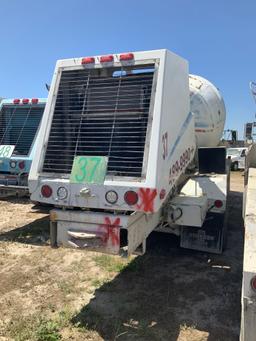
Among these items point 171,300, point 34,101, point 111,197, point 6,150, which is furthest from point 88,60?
point 34,101

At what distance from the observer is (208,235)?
234 inches

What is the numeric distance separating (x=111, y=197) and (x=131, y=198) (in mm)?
220

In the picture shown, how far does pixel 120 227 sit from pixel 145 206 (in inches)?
12.9

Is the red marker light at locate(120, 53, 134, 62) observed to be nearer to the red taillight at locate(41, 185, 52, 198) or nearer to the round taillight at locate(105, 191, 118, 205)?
the round taillight at locate(105, 191, 118, 205)

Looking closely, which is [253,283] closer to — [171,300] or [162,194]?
[162,194]

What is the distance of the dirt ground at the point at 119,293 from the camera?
3.88m

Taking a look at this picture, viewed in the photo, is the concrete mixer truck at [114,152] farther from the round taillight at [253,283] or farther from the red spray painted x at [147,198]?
the round taillight at [253,283]

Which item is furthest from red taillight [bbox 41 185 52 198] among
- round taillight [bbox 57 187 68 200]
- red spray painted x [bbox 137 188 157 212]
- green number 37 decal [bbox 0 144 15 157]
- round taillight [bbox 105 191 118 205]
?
green number 37 decal [bbox 0 144 15 157]

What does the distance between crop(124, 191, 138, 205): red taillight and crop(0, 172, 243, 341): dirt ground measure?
1254 millimetres

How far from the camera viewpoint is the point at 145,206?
394cm

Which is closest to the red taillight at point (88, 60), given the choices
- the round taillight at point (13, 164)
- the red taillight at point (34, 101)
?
the round taillight at point (13, 164)

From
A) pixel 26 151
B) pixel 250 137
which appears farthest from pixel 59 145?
pixel 250 137

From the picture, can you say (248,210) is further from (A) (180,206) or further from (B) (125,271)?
(B) (125,271)

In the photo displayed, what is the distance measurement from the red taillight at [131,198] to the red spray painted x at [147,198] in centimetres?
5
